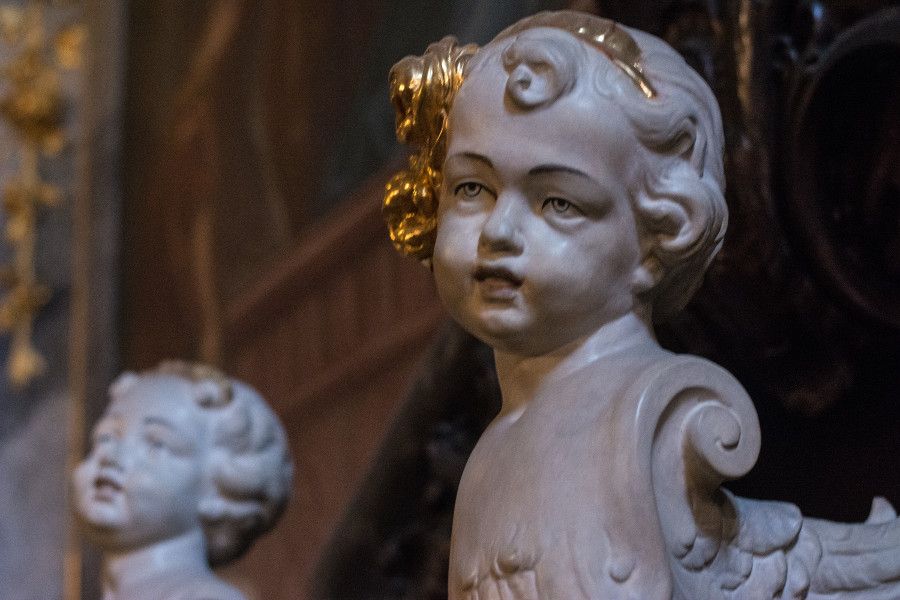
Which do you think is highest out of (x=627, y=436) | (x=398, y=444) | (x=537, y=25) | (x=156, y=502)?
(x=537, y=25)

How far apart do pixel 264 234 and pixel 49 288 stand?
1319mm

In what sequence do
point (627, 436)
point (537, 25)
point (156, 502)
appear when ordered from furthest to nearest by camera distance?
point (156, 502), point (537, 25), point (627, 436)

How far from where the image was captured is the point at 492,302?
1.51 meters

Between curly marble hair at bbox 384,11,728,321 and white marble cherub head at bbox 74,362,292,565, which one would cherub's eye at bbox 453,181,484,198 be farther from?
white marble cherub head at bbox 74,362,292,565

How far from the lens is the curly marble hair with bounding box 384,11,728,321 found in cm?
150

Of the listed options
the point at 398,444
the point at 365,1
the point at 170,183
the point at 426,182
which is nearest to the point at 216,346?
the point at 170,183

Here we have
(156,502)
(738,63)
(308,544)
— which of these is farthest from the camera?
(308,544)

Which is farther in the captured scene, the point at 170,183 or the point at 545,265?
the point at 170,183

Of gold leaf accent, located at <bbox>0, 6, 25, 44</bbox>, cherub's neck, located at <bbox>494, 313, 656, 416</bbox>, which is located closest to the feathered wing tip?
cherub's neck, located at <bbox>494, 313, 656, 416</bbox>

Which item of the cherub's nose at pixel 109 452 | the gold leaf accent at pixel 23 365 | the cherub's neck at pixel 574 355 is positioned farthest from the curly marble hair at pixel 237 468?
the gold leaf accent at pixel 23 365

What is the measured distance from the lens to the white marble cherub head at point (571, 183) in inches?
58.3

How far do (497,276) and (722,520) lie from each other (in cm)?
32

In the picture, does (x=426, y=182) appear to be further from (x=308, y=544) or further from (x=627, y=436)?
(x=308, y=544)

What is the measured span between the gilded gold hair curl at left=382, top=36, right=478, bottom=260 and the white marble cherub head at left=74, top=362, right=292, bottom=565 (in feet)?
3.54
